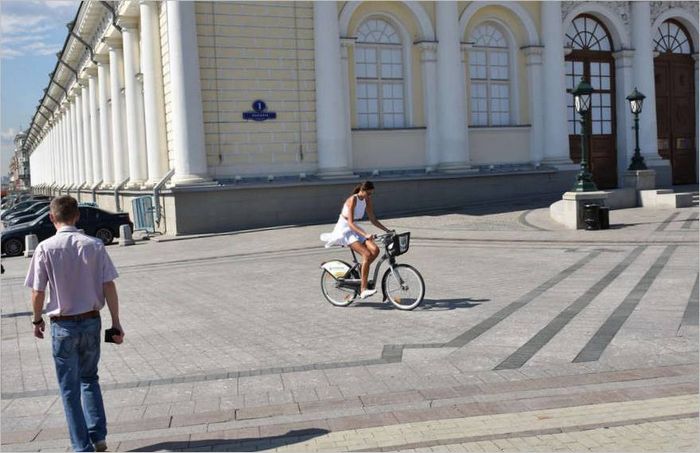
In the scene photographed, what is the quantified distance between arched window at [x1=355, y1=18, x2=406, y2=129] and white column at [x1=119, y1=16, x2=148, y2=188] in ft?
31.2

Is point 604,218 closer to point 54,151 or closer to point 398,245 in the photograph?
point 398,245

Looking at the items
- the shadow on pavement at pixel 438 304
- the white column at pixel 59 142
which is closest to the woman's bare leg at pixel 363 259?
the shadow on pavement at pixel 438 304

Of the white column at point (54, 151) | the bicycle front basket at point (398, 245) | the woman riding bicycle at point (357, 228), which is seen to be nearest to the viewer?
the bicycle front basket at point (398, 245)

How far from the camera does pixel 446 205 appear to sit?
27.0 metres

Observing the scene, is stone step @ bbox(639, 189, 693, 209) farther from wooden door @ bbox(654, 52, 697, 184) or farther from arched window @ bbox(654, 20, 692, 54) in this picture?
arched window @ bbox(654, 20, 692, 54)

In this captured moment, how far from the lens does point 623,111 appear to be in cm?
3138

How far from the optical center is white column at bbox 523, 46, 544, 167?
29.1 meters

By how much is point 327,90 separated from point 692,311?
17.6m

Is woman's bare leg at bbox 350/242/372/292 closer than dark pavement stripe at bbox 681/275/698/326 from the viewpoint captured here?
No

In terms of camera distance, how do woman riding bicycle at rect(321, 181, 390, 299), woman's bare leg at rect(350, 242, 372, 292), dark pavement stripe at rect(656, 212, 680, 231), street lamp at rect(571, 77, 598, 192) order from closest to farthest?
1. woman riding bicycle at rect(321, 181, 390, 299)
2. woman's bare leg at rect(350, 242, 372, 292)
3. dark pavement stripe at rect(656, 212, 680, 231)
4. street lamp at rect(571, 77, 598, 192)

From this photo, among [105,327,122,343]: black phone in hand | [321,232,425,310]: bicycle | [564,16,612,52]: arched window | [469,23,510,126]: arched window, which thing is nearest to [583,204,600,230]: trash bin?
[321,232,425,310]: bicycle

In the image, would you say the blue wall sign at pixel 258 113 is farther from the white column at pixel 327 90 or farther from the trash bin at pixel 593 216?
the trash bin at pixel 593 216

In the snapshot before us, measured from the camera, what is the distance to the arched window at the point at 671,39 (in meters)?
32.4

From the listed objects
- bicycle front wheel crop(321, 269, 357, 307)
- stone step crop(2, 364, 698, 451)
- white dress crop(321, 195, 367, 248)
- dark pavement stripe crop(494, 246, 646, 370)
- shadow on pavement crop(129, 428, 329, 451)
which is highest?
white dress crop(321, 195, 367, 248)
